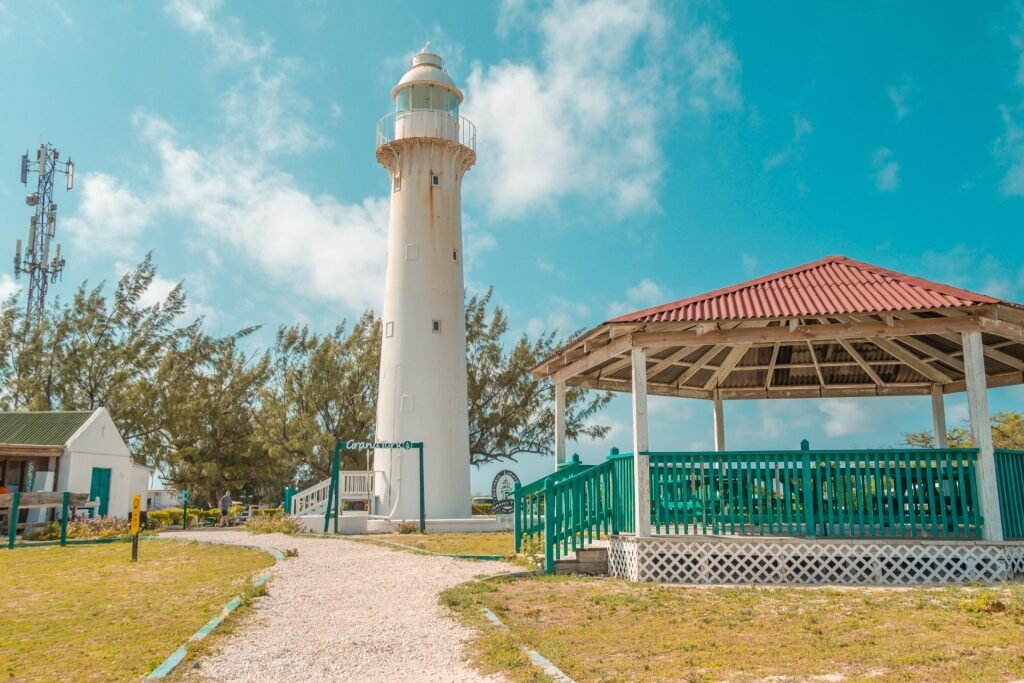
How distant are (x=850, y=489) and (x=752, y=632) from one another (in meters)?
4.08

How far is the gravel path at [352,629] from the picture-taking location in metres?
6.06

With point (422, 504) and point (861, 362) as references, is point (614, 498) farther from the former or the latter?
point (422, 504)

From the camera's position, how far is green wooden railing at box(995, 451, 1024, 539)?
35.2 ft

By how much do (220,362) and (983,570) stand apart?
34.2 metres

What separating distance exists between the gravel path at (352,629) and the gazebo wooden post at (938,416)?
29.9 feet

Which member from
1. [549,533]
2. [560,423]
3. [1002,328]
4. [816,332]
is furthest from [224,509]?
[1002,328]

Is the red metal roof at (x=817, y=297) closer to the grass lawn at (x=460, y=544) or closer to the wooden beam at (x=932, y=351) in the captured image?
the wooden beam at (x=932, y=351)

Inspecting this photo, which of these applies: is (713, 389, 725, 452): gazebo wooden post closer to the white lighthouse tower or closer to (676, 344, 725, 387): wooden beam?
(676, 344, 725, 387): wooden beam

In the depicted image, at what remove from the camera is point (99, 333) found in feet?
113

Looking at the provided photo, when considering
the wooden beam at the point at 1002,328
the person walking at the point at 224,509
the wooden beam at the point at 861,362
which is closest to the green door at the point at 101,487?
the person walking at the point at 224,509

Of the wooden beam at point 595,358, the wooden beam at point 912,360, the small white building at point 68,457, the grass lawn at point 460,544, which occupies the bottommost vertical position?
the grass lawn at point 460,544

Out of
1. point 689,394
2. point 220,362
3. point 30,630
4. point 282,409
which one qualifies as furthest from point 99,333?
point 30,630

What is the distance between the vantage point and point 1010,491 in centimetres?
1091

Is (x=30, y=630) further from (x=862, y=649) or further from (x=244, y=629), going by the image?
(x=862, y=649)
